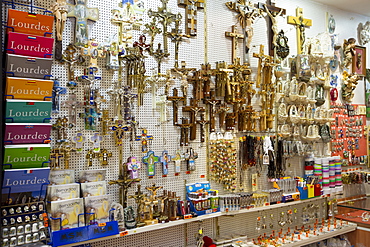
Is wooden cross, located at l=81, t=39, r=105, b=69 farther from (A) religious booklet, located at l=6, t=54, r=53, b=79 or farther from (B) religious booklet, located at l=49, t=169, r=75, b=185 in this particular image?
(B) religious booklet, located at l=49, t=169, r=75, b=185

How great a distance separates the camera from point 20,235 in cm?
238

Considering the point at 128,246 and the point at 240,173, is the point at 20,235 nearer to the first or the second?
the point at 128,246

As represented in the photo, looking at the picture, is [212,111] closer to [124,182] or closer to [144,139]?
[144,139]

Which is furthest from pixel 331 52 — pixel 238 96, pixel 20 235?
pixel 20 235

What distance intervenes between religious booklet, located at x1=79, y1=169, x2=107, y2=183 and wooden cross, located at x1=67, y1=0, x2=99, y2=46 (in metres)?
1.05

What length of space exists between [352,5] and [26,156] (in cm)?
473

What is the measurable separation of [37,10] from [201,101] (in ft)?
5.73

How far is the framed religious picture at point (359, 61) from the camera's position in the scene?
526cm

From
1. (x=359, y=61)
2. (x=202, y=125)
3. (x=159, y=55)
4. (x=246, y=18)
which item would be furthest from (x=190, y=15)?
(x=359, y=61)

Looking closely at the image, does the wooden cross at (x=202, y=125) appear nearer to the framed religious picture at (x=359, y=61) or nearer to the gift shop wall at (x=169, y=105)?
the gift shop wall at (x=169, y=105)

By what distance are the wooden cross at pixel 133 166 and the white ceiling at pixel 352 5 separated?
3440 mm

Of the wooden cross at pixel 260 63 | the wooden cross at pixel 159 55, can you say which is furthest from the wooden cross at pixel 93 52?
the wooden cross at pixel 260 63

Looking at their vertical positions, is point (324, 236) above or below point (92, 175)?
below

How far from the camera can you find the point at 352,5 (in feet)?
16.5
